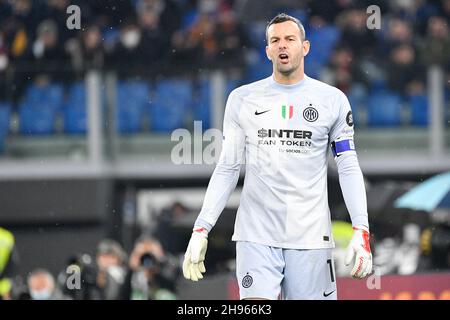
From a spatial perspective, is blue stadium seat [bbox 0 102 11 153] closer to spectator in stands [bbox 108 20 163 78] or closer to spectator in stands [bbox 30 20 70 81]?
spectator in stands [bbox 30 20 70 81]

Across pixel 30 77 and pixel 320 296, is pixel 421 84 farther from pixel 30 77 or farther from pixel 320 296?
pixel 320 296

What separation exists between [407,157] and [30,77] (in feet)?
12.8

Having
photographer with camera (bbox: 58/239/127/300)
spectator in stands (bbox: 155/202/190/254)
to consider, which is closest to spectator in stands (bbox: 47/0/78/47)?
spectator in stands (bbox: 155/202/190/254)

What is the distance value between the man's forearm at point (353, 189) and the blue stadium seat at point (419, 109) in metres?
7.00

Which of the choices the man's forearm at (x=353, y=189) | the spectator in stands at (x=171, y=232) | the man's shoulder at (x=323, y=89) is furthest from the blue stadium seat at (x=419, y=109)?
the man's forearm at (x=353, y=189)

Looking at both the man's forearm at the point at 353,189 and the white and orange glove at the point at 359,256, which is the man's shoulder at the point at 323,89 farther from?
the white and orange glove at the point at 359,256

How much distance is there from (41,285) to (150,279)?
4.04 ft

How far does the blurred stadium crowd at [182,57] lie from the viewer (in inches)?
493

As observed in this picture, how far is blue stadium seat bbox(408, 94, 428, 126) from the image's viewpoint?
12.8 metres

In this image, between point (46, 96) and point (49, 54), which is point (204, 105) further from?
point (49, 54)

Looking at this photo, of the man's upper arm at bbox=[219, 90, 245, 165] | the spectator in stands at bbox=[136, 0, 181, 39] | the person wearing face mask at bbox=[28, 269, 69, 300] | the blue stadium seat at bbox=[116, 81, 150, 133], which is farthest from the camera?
the spectator in stands at bbox=[136, 0, 181, 39]

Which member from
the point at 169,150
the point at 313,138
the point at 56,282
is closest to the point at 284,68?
the point at 313,138

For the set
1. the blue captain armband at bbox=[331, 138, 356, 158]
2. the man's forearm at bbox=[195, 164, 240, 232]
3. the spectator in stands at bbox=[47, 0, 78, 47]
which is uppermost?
the spectator in stands at bbox=[47, 0, 78, 47]

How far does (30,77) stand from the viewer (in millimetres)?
12727
